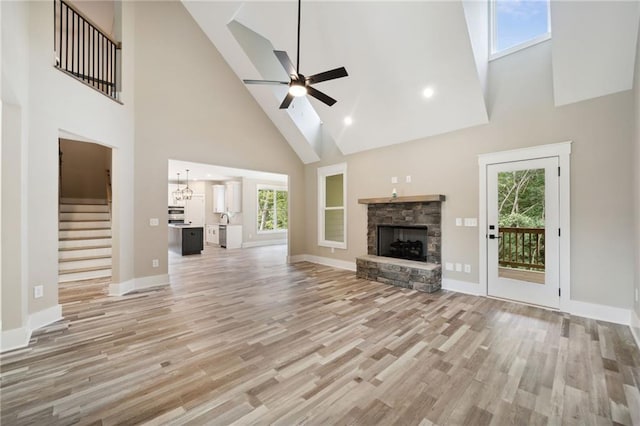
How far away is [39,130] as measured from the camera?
302cm

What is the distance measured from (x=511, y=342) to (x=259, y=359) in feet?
8.08

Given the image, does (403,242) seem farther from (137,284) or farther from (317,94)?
(137,284)

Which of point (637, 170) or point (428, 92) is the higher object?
point (428, 92)

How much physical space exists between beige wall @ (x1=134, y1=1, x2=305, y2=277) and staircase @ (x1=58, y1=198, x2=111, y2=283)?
1614 mm

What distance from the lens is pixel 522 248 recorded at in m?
3.81

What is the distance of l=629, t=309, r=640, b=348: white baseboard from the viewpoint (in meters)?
2.63

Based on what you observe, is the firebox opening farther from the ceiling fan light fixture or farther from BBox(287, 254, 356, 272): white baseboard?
the ceiling fan light fixture

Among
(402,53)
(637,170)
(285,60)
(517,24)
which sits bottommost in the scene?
(637,170)

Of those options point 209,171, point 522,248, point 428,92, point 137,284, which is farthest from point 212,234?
point 522,248

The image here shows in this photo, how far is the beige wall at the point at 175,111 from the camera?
15.2 ft

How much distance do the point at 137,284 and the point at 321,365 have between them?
3889 mm

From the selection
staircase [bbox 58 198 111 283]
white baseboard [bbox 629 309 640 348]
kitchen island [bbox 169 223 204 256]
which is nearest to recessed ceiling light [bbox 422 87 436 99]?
white baseboard [bbox 629 309 640 348]

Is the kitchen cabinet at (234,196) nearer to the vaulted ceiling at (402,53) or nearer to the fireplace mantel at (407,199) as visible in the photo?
the vaulted ceiling at (402,53)

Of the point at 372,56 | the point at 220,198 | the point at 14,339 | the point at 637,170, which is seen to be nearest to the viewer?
the point at 14,339
